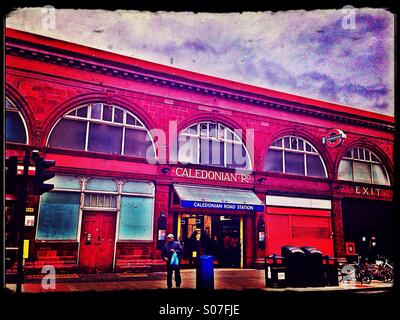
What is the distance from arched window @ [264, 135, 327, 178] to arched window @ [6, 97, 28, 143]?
11.6m

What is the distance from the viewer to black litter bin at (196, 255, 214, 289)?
9836mm

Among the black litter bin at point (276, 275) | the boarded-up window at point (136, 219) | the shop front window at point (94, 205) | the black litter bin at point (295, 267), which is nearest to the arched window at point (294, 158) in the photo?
the black litter bin at point (295, 267)

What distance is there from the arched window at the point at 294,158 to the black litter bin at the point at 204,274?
873 cm

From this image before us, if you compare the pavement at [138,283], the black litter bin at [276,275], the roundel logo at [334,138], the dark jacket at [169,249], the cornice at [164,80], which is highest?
the cornice at [164,80]

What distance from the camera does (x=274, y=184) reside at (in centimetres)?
1748

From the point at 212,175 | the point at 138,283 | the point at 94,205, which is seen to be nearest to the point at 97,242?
the point at 94,205

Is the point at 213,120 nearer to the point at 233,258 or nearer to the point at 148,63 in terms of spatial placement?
the point at 148,63

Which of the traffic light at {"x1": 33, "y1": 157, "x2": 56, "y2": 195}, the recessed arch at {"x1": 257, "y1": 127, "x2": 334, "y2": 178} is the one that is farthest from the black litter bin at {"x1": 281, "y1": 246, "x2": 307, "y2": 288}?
the traffic light at {"x1": 33, "y1": 157, "x2": 56, "y2": 195}

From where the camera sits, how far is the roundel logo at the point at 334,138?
59.4 feet

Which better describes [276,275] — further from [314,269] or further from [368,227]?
[368,227]

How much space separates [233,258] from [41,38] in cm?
1332

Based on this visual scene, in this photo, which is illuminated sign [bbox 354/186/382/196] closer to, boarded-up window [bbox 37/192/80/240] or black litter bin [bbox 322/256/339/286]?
black litter bin [bbox 322/256/339/286]

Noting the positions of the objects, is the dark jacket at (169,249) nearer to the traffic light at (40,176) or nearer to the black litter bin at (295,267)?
the black litter bin at (295,267)
